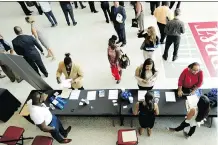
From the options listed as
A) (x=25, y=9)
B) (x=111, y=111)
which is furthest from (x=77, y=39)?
(x=111, y=111)

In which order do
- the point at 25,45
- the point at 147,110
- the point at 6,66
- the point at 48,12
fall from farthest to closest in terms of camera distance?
the point at 48,12 < the point at 6,66 < the point at 25,45 < the point at 147,110

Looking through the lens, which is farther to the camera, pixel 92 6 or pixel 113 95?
pixel 92 6

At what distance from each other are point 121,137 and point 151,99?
1.02 m

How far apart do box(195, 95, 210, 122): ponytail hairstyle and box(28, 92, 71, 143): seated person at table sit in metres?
2.30

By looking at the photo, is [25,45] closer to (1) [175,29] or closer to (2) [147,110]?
(2) [147,110]

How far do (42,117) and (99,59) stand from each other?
3025mm

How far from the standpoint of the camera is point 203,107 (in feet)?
10.8

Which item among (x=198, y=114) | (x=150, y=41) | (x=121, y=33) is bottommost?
(x=198, y=114)

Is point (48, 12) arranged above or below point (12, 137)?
above

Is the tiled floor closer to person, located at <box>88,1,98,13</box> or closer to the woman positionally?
person, located at <box>88,1,98,13</box>

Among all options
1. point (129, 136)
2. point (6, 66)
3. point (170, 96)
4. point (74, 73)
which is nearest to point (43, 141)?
point (74, 73)

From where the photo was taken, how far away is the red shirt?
153 inches

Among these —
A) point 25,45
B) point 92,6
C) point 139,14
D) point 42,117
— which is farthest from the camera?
point 92,6

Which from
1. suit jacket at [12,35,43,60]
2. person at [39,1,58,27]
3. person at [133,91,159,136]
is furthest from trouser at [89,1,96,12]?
person at [133,91,159,136]
